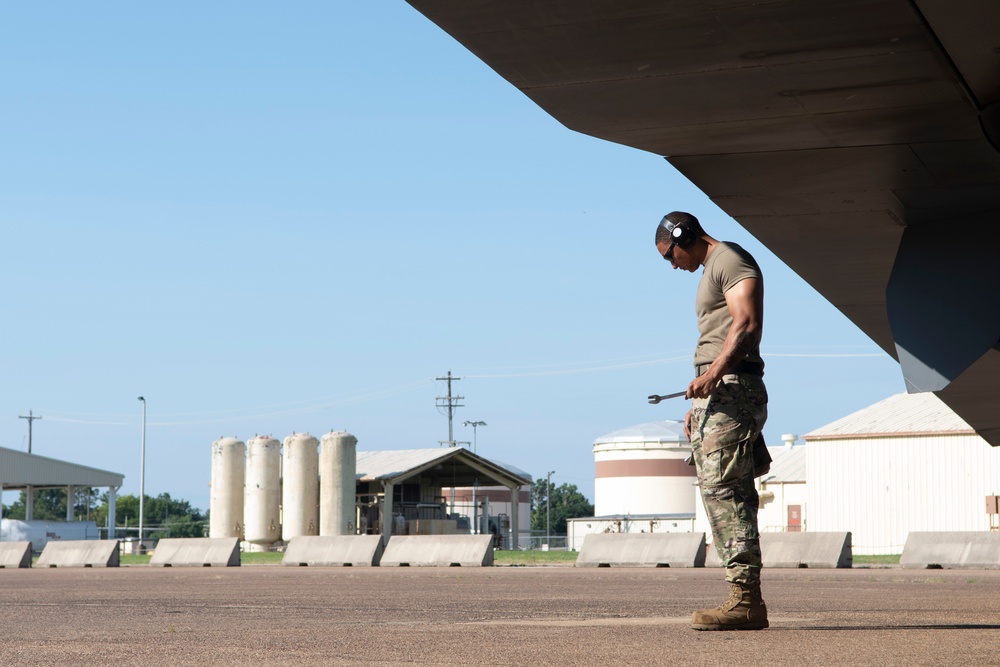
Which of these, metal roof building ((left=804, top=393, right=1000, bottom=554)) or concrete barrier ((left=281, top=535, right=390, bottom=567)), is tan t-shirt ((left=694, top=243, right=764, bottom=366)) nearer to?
concrete barrier ((left=281, top=535, right=390, bottom=567))

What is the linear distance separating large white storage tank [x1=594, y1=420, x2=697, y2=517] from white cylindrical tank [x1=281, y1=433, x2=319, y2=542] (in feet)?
71.9

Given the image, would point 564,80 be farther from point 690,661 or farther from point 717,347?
point 690,661

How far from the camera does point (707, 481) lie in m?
6.69

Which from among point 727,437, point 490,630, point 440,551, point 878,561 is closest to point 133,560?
point 440,551

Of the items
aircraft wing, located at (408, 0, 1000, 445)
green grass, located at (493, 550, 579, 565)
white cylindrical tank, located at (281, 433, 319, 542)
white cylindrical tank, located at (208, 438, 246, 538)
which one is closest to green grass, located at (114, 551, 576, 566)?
green grass, located at (493, 550, 579, 565)

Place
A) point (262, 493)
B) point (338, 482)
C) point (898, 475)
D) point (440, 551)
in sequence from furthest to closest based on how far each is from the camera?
point (262, 493) → point (338, 482) → point (898, 475) → point (440, 551)

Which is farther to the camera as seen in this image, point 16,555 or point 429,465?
point 429,465

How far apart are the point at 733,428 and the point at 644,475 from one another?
68404 millimetres

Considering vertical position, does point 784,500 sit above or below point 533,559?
above

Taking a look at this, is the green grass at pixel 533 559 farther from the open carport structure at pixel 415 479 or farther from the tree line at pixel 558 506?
the tree line at pixel 558 506

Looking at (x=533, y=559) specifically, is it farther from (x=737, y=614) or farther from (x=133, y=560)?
(x=737, y=614)

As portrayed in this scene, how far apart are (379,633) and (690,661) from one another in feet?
7.25

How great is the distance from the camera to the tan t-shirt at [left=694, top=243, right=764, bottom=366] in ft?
22.5

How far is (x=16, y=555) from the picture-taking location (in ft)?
97.7
